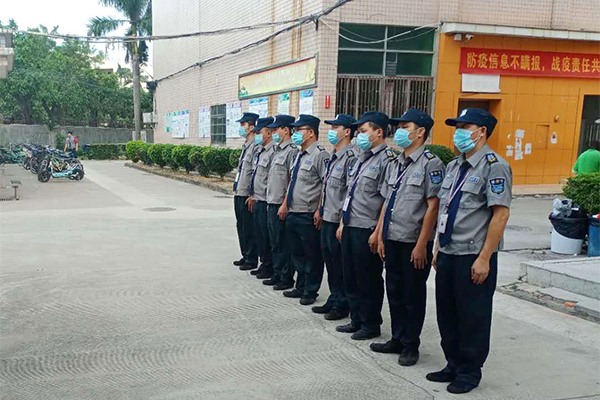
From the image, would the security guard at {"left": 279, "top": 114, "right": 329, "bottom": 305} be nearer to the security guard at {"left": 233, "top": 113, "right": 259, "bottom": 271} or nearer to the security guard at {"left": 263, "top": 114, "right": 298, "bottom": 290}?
the security guard at {"left": 263, "top": 114, "right": 298, "bottom": 290}

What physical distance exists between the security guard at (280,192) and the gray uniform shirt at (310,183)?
41 centimetres

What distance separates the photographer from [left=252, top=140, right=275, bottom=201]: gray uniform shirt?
6.12 metres

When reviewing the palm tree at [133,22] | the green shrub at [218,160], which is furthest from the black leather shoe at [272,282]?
the palm tree at [133,22]

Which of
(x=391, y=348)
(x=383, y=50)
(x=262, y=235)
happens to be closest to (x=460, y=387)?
(x=391, y=348)

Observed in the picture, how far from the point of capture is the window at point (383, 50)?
13.0m

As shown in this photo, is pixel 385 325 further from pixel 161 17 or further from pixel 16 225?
pixel 161 17

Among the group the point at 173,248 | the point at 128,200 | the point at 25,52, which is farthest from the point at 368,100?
the point at 25,52

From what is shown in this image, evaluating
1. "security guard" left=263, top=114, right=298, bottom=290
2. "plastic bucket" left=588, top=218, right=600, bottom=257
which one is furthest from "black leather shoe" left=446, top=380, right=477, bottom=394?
"plastic bucket" left=588, top=218, right=600, bottom=257

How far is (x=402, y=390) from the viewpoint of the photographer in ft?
11.6

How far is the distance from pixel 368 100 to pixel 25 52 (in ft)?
93.9

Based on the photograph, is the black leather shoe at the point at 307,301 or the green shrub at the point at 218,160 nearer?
the black leather shoe at the point at 307,301

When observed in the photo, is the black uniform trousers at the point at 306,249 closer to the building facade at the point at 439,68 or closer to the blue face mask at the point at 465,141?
the blue face mask at the point at 465,141

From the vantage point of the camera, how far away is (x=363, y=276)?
14.5 ft

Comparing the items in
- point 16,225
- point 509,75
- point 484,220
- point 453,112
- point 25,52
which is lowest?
point 16,225
